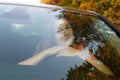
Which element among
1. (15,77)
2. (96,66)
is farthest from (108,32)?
(15,77)

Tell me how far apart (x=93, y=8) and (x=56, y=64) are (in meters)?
9.69

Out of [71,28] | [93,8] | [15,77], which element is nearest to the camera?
[15,77]

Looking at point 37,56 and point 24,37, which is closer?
point 37,56

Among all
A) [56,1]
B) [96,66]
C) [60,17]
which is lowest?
[56,1]

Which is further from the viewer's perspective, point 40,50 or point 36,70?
point 40,50

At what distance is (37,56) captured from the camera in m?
3.27

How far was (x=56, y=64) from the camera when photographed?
3.17 meters

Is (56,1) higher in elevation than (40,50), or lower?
lower

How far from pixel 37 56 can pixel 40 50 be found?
0.45ft

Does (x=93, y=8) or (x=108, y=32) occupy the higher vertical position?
(x=108, y=32)

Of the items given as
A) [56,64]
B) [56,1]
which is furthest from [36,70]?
[56,1]

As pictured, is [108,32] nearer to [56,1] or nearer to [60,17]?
[60,17]

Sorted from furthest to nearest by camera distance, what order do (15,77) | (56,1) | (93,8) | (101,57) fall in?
(56,1)
(93,8)
(101,57)
(15,77)

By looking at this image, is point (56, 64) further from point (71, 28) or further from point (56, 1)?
point (56, 1)
